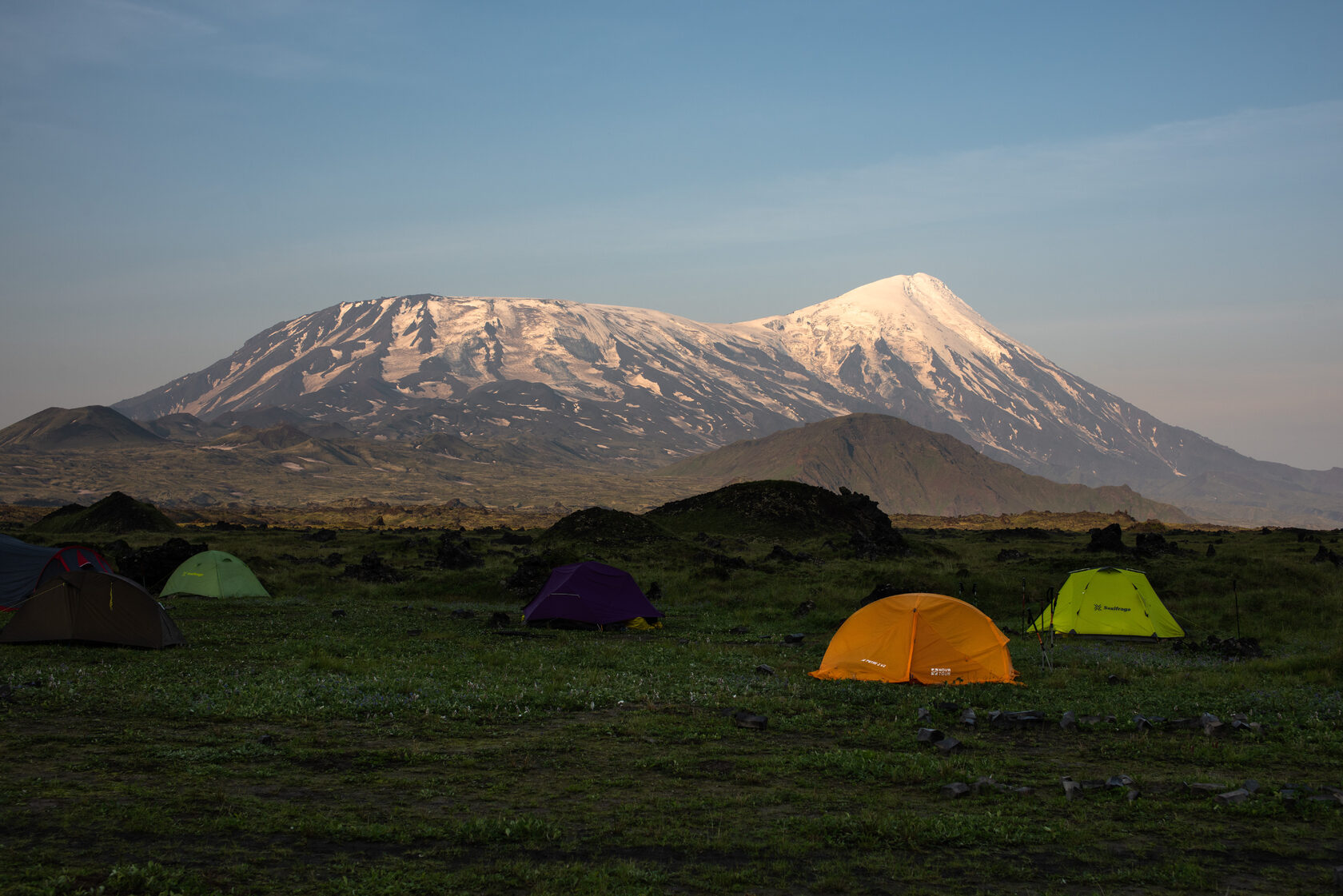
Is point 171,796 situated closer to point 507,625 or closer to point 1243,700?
point 1243,700

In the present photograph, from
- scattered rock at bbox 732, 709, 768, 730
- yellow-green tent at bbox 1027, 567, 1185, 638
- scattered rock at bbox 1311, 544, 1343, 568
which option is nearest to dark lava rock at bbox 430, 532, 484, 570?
yellow-green tent at bbox 1027, 567, 1185, 638

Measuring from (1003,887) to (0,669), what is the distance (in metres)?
19.5

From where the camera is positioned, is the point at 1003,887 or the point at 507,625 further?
the point at 507,625

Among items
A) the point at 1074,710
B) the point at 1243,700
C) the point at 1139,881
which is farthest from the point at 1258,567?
the point at 1139,881

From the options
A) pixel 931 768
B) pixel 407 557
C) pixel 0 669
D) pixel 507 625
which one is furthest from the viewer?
pixel 407 557

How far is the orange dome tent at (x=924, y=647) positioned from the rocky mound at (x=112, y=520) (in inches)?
2858

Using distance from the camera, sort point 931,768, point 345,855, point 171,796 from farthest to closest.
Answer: point 931,768 → point 171,796 → point 345,855

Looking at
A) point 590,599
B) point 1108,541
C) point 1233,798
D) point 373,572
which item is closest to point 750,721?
point 1233,798

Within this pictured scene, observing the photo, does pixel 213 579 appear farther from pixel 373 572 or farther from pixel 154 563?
pixel 373 572

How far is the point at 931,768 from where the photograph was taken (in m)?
12.7

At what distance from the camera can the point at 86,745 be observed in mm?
13719

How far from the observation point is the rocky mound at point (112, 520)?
3078 inches

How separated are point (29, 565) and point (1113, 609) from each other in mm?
36562

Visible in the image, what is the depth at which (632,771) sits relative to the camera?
13.1 meters
